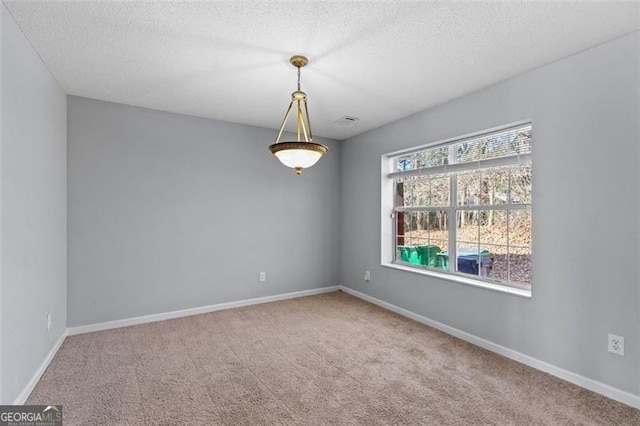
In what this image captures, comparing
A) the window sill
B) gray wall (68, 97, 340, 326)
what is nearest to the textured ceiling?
gray wall (68, 97, 340, 326)

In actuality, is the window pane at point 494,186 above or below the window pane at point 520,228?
above

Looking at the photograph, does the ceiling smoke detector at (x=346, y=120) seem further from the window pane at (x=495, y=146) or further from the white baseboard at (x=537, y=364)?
the white baseboard at (x=537, y=364)

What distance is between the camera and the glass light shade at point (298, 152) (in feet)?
7.60

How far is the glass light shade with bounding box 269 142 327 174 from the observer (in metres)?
2.32

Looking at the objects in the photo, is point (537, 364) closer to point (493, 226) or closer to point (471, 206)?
point (493, 226)

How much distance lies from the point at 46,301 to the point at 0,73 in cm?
176

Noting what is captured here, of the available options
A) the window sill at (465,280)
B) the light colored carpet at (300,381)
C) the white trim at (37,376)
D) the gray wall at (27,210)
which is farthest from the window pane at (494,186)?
the white trim at (37,376)

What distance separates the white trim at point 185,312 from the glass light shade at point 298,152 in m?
2.45

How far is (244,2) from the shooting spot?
180 cm

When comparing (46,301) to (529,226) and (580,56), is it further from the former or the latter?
(580,56)

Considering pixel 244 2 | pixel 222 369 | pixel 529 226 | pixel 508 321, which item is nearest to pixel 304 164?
pixel 244 2

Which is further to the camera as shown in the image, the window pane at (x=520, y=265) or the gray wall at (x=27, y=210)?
the window pane at (x=520, y=265)

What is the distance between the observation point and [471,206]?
10.6 feet

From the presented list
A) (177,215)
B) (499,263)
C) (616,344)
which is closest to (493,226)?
(499,263)
